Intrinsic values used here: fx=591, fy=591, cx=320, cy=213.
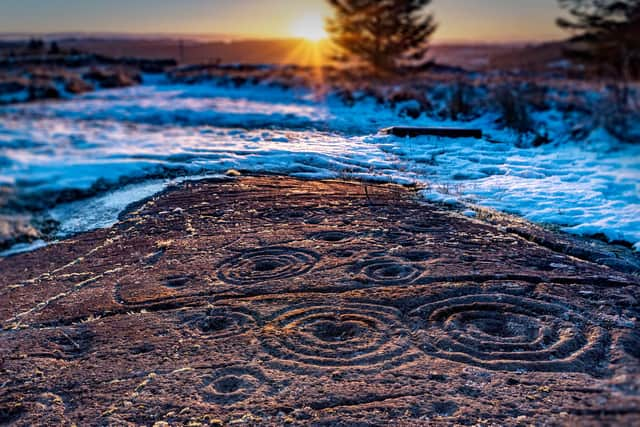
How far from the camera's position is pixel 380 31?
2975 cm

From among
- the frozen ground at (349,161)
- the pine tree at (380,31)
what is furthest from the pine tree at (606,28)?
the frozen ground at (349,161)

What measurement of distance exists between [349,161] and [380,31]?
24.7m

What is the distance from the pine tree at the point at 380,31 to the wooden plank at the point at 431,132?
2165 cm

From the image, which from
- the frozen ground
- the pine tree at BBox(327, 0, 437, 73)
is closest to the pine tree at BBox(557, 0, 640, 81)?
the pine tree at BBox(327, 0, 437, 73)

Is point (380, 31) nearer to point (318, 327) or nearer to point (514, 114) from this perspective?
point (514, 114)

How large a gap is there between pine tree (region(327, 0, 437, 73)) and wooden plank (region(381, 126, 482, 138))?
21.6m

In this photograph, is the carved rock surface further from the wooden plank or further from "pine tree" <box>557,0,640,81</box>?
"pine tree" <box>557,0,640,81</box>

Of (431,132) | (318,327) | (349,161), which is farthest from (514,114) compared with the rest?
(318,327)

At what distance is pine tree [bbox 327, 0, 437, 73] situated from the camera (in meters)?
28.5

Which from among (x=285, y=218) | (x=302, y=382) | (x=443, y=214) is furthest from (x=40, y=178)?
(x=443, y=214)

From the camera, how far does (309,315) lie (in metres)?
3.62

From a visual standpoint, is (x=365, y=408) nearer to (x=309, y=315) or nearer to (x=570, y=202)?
(x=309, y=315)

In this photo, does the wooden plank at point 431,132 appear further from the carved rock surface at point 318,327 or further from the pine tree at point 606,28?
the pine tree at point 606,28

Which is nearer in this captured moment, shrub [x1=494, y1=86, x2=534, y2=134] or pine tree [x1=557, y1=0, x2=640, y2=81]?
shrub [x1=494, y1=86, x2=534, y2=134]
